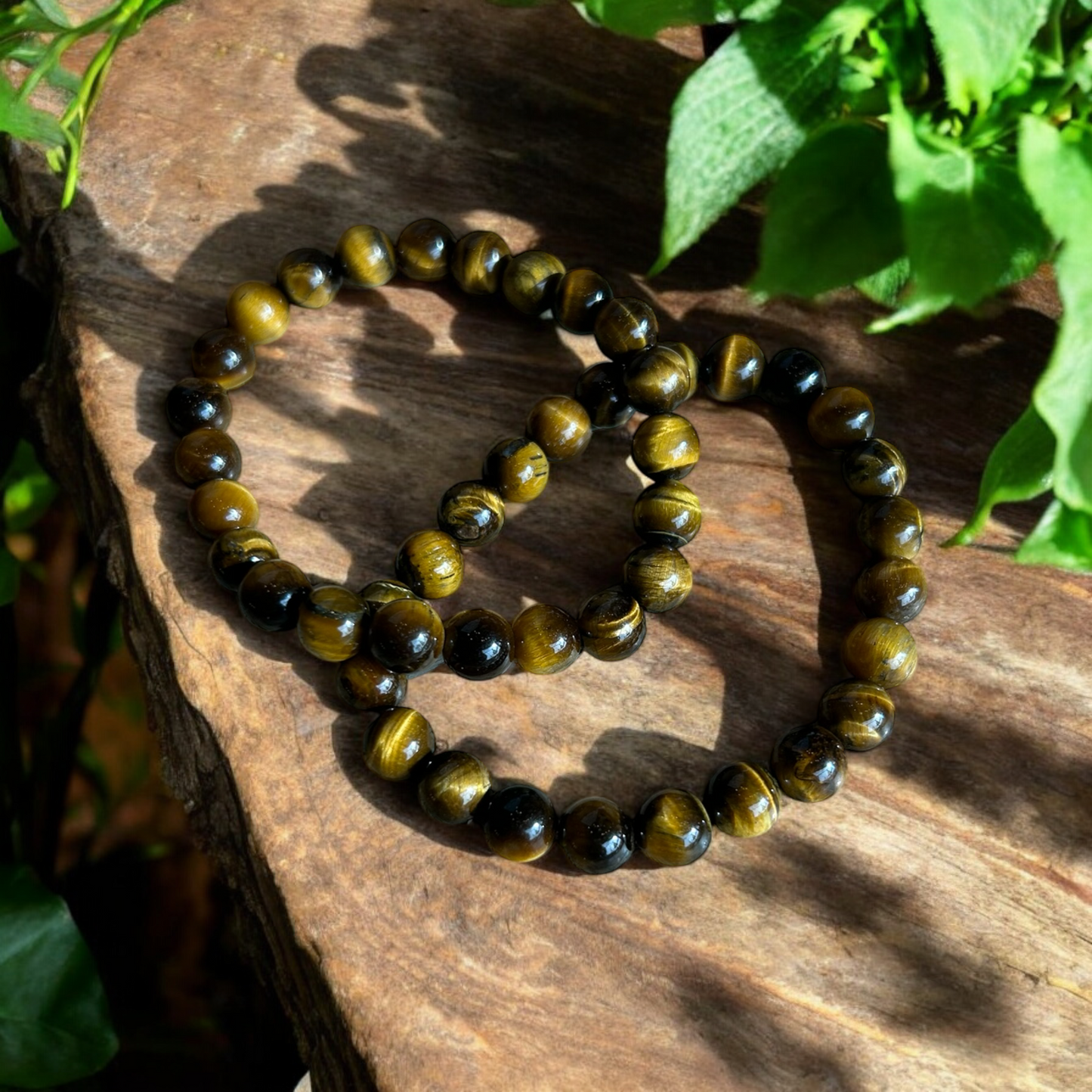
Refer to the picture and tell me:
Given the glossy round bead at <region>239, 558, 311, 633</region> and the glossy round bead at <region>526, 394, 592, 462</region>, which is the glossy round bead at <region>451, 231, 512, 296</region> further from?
the glossy round bead at <region>239, 558, 311, 633</region>

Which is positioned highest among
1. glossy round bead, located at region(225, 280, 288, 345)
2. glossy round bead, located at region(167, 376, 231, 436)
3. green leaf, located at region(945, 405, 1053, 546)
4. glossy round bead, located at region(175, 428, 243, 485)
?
green leaf, located at region(945, 405, 1053, 546)

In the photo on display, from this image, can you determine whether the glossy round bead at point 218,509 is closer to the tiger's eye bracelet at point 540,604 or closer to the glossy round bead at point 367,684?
the tiger's eye bracelet at point 540,604

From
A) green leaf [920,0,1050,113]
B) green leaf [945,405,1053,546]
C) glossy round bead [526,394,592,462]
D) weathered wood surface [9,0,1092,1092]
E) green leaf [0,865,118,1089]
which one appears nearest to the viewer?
green leaf [920,0,1050,113]

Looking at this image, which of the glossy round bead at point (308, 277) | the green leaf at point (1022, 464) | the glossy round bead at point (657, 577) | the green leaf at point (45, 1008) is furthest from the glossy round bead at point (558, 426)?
the green leaf at point (45, 1008)

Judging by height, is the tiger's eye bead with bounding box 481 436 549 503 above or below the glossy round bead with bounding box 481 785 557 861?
above

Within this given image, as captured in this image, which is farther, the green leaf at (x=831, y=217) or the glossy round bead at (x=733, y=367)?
the glossy round bead at (x=733, y=367)

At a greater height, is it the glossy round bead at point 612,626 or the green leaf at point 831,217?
the green leaf at point 831,217

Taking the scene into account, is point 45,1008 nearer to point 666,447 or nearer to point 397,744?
point 397,744

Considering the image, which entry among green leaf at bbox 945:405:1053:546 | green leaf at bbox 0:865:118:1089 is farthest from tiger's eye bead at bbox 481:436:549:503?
green leaf at bbox 0:865:118:1089
